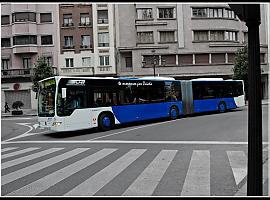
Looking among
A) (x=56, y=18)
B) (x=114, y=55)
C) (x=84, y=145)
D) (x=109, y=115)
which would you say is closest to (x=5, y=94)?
(x=56, y=18)

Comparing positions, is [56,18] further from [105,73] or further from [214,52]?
[214,52]

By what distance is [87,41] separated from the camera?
3803cm

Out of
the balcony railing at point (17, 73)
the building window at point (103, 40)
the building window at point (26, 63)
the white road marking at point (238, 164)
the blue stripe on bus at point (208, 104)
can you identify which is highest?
the building window at point (103, 40)

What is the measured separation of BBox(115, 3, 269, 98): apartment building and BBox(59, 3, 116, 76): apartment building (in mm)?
1301

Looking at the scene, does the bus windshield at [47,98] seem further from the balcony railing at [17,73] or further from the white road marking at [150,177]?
the balcony railing at [17,73]

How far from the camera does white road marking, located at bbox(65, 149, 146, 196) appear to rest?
16.8 feet

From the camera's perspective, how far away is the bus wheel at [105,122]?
559 inches

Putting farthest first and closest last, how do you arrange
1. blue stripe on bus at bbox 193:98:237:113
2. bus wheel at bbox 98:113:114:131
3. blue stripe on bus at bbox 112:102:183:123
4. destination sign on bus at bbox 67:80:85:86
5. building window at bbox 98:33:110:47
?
building window at bbox 98:33:110:47, blue stripe on bus at bbox 193:98:237:113, blue stripe on bus at bbox 112:102:183:123, bus wheel at bbox 98:113:114:131, destination sign on bus at bbox 67:80:85:86

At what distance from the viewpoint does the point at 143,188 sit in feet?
16.9

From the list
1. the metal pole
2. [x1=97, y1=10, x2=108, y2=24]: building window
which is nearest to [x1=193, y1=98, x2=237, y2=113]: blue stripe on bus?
the metal pole

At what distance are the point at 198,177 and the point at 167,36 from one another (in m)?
33.3

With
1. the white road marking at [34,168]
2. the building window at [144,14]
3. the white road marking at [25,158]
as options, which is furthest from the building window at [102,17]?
the white road marking at [34,168]

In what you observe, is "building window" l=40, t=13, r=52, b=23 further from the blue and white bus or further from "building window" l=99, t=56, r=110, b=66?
the blue and white bus

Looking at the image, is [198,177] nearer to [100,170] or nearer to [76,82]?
[100,170]
